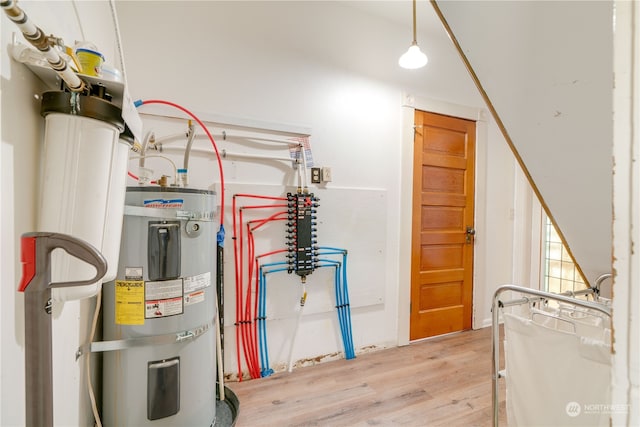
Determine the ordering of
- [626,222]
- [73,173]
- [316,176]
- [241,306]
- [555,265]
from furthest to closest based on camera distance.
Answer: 1. [555,265]
2. [316,176]
3. [241,306]
4. [73,173]
5. [626,222]

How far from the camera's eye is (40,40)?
1.83ft

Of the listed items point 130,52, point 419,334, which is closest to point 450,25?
point 130,52

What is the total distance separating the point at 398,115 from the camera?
8.32 ft

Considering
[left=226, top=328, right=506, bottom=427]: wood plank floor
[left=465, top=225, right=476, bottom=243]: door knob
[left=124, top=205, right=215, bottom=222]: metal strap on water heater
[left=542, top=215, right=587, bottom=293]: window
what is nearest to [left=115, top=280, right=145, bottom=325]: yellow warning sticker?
[left=124, top=205, right=215, bottom=222]: metal strap on water heater

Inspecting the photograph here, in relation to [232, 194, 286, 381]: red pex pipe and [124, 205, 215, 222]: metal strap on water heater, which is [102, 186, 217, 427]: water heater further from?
[232, 194, 286, 381]: red pex pipe

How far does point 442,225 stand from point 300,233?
4.95ft

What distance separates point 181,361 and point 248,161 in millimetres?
1286

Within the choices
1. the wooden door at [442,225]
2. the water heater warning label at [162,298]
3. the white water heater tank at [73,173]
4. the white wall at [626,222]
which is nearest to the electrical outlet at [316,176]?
the wooden door at [442,225]

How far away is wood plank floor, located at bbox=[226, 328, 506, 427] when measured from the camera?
162 cm

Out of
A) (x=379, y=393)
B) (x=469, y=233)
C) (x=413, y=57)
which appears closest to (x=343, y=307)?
(x=379, y=393)

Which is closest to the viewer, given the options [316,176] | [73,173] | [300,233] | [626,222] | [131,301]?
[626,222]

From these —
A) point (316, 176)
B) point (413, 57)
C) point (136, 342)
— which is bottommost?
point (136, 342)

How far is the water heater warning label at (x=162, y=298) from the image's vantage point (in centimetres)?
121

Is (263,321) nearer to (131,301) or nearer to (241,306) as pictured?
(241,306)
